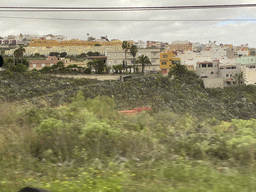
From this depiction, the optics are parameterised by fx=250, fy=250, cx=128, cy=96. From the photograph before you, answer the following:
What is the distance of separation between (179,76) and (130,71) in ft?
48.3

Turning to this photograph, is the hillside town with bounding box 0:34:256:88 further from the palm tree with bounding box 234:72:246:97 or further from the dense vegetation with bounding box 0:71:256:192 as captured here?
the dense vegetation with bounding box 0:71:256:192

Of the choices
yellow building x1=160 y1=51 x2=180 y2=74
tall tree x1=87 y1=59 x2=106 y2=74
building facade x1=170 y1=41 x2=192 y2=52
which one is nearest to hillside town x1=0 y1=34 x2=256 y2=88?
yellow building x1=160 y1=51 x2=180 y2=74

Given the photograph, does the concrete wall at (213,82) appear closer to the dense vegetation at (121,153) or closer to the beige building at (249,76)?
the beige building at (249,76)

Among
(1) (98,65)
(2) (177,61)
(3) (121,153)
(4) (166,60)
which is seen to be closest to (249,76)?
(2) (177,61)

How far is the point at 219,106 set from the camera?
141ft

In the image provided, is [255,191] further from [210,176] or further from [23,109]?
[23,109]

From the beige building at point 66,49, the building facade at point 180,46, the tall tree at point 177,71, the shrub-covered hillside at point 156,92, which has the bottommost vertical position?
the shrub-covered hillside at point 156,92

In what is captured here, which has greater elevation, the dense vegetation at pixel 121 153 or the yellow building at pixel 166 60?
the yellow building at pixel 166 60

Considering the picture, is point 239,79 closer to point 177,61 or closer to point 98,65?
point 177,61

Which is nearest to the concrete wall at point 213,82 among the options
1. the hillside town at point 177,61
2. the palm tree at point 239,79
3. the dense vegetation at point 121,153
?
the hillside town at point 177,61

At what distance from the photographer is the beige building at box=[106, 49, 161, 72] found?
6600 cm

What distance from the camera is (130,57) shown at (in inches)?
2665

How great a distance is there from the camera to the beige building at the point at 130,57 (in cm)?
6600

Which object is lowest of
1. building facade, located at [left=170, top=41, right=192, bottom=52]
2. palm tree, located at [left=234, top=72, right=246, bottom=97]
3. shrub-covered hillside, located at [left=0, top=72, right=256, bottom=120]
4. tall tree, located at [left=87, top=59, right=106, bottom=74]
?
shrub-covered hillside, located at [left=0, top=72, right=256, bottom=120]
